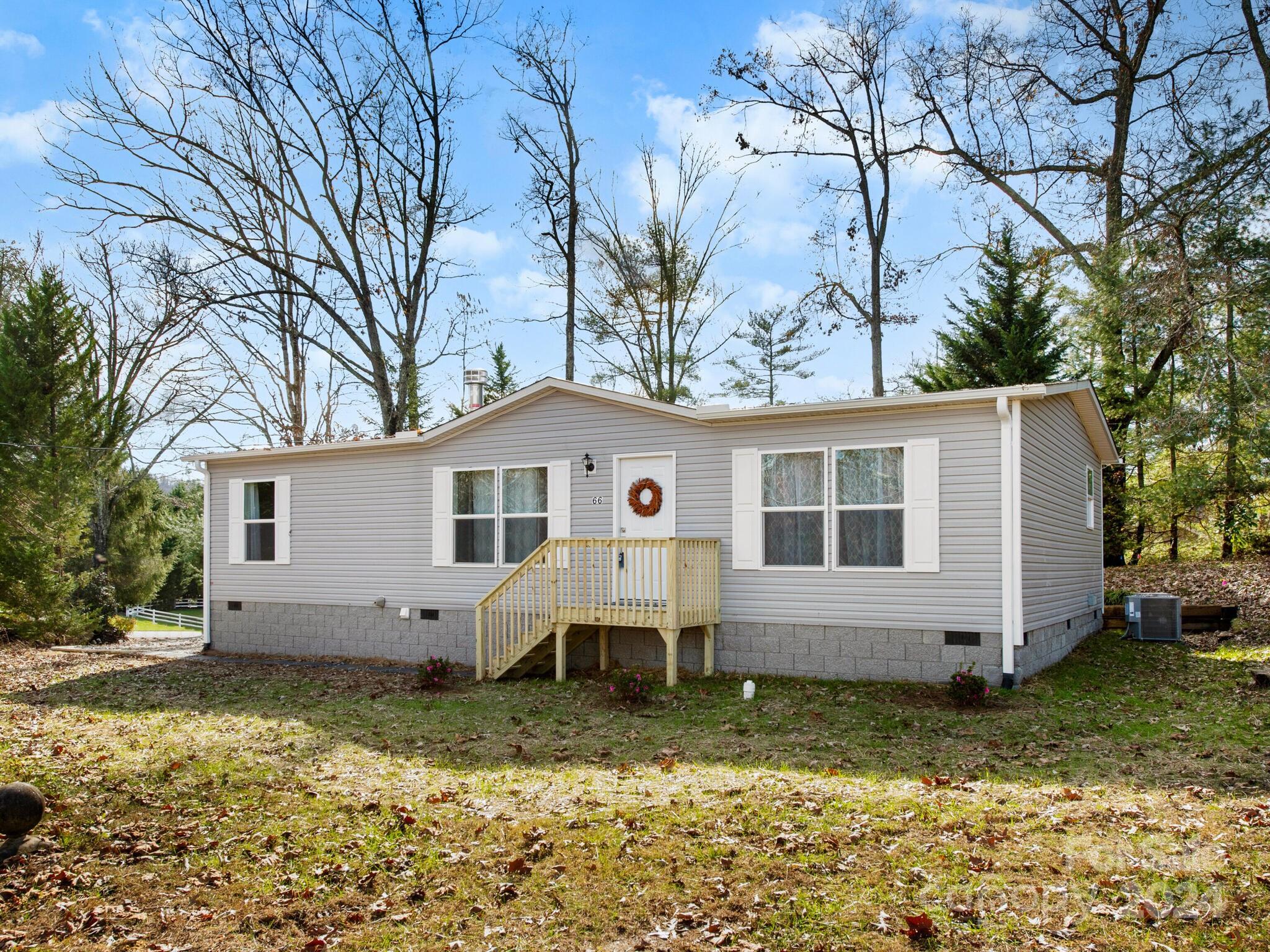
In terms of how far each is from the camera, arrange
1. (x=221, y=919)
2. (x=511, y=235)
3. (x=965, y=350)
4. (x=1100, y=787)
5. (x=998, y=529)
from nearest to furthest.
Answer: (x=221, y=919) < (x=1100, y=787) < (x=998, y=529) < (x=965, y=350) < (x=511, y=235)

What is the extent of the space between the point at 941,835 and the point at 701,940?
1.70m

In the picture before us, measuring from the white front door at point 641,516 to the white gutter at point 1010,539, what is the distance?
148 inches

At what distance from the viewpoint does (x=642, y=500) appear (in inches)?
447

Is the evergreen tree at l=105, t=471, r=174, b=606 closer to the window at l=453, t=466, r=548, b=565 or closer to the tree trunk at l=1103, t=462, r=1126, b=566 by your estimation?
the window at l=453, t=466, r=548, b=565

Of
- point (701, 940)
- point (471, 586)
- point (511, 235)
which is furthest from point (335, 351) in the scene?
point (701, 940)

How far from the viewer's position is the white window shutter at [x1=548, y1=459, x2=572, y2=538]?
467 inches

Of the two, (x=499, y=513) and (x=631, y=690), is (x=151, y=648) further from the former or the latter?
(x=631, y=690)

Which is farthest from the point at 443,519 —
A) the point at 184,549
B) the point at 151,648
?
the point at 184,549

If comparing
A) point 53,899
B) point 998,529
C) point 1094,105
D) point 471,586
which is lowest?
point 53,899

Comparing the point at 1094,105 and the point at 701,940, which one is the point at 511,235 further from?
the point at 701,940

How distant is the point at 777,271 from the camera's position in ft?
80.2

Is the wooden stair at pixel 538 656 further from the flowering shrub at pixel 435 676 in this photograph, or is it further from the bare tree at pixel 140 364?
the bare tree at pixel 140 364

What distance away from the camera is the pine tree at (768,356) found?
83.6 ft

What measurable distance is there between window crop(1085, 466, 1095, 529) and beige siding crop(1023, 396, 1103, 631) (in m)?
0.14
